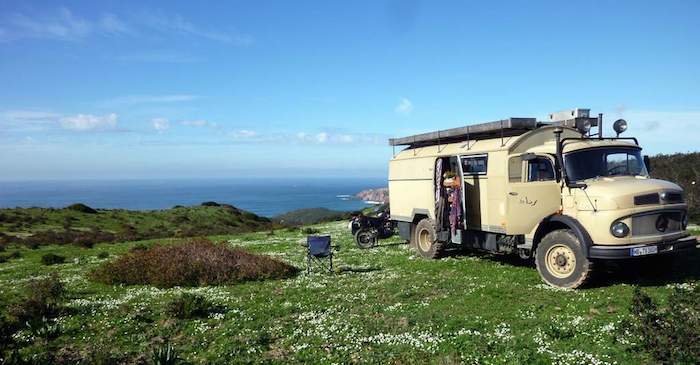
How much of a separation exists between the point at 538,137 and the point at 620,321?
7.72m

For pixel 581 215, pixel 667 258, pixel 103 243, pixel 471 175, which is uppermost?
pixel 471 175

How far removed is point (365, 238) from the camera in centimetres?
2645

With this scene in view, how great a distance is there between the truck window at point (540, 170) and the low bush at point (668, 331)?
18.7 feet

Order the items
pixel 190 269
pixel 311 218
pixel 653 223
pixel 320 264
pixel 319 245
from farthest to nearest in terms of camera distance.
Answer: pixel 311 218 → pixel 320 264 → pixel 319 245 → pixel 190 269 → pixel 653 223

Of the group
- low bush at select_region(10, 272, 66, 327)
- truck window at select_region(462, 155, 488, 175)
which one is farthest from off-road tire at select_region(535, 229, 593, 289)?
low bush at select_region(10, 272, 66, 327)

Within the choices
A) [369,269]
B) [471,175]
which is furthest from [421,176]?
[369,269]

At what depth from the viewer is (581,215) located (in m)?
13.7

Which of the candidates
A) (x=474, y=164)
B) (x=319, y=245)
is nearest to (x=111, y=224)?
(x=319, y=245)

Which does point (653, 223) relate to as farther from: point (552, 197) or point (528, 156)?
point (528, 156)

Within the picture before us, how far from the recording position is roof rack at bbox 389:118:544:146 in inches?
661

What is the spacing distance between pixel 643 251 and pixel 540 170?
12.8 feet

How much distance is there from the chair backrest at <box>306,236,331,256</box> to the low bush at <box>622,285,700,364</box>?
11.5 m

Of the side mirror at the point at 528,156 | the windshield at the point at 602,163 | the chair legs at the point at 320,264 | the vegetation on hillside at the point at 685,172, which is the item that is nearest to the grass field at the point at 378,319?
the chair legs at the point at 320,264

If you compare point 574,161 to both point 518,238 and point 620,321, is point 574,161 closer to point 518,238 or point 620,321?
point 518,238
